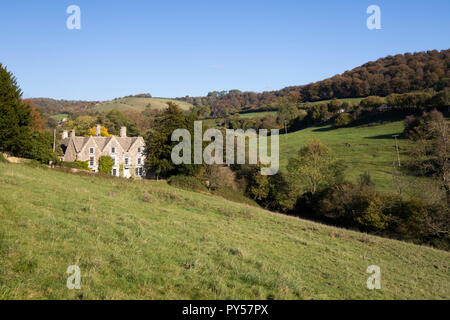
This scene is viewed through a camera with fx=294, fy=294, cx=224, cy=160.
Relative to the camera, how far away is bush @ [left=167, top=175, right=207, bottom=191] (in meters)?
40.7

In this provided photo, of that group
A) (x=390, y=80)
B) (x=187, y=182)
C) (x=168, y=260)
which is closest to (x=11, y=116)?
(x=187, y=182)

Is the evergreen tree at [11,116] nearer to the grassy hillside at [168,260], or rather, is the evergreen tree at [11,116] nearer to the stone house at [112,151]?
the stone house at [112,151]

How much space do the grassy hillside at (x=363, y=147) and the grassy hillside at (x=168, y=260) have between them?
108 ft

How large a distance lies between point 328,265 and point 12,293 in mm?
10042

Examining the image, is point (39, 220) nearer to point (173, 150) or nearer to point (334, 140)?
point (173, 150)

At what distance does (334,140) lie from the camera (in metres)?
72.9

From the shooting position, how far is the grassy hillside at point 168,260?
6.19 metres

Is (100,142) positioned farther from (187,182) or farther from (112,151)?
(187,182)

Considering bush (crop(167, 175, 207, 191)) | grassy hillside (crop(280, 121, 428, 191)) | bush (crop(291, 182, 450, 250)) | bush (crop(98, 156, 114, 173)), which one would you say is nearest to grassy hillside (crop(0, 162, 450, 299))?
bush (crop(291, 182, 450, 250))

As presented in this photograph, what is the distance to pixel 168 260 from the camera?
26.6 feet

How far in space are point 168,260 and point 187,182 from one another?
1328 inches

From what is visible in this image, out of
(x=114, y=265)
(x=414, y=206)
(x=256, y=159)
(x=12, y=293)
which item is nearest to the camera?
(x=12, y=293)

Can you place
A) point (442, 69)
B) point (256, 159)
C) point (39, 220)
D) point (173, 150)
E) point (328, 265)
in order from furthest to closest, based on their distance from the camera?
1. point (442, 69)
2. point (256, 159)
3. point (173, 150)
4. point (328, 265)
5. point (39, 220)
